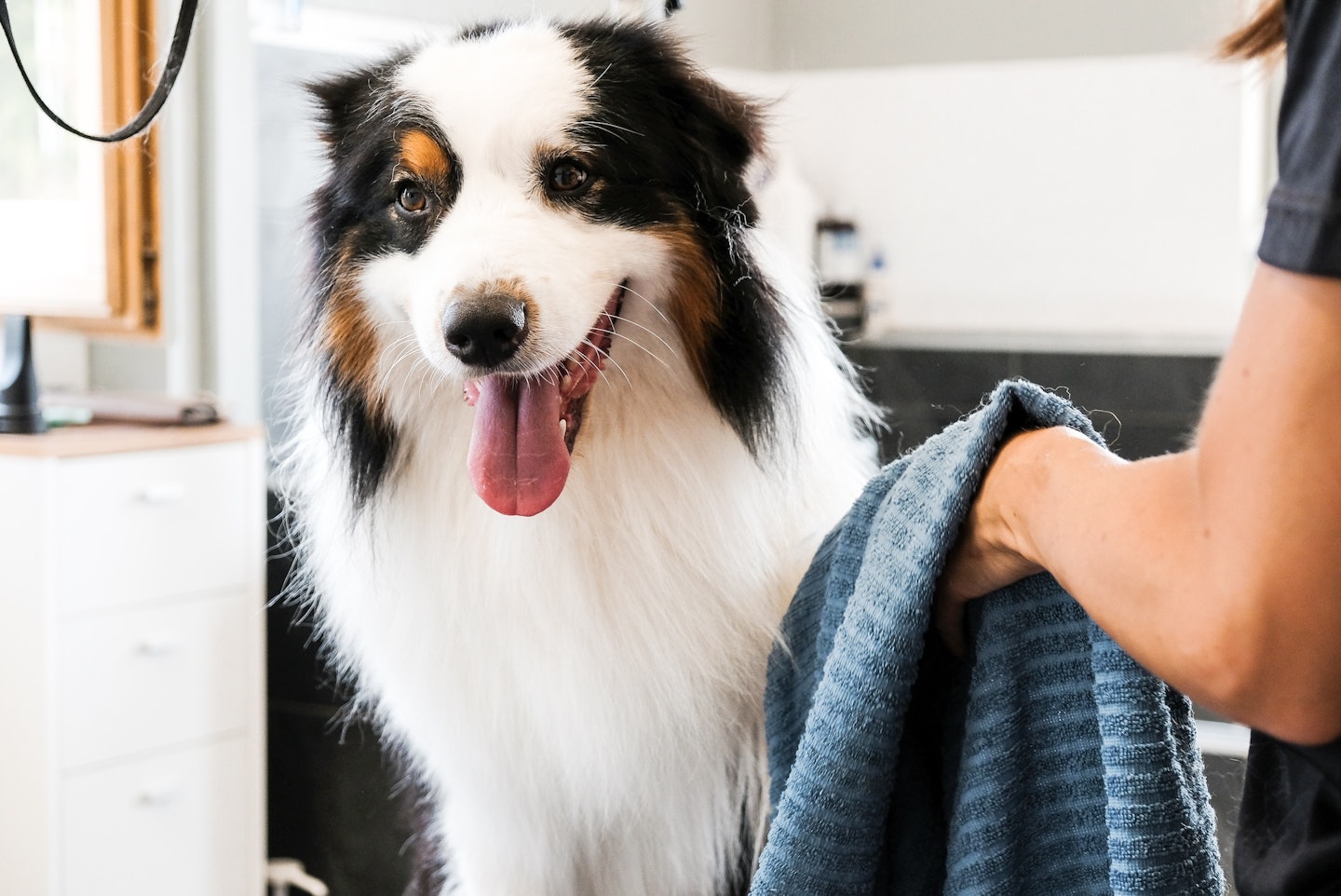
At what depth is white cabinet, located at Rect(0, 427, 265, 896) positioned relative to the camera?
1.91 meters

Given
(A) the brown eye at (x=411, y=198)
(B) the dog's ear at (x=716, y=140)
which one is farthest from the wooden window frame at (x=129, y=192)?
(B) the dog's ear at (x=716, y=140)

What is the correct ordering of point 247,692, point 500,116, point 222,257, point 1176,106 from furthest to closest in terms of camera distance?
point 222,257 < point 247,692 < point 1176,106 < point 500,116

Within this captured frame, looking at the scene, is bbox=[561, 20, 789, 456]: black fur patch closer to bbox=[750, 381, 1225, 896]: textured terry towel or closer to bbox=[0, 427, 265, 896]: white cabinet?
bbox=[750, 381, 1225, 896]: textured terry towel

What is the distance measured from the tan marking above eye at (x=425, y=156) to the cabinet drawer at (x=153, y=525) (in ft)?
3.77

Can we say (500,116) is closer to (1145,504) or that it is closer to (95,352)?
(1145,504)

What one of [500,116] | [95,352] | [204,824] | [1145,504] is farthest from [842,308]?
[95,352]

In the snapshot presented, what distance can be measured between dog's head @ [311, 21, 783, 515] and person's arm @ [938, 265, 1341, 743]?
1.53ft

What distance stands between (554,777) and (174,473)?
1.21 meters

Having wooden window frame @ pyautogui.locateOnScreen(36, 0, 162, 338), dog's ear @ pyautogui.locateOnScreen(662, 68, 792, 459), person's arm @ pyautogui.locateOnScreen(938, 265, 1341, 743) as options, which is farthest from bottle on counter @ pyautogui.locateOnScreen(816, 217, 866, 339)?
wooden window frame @ pyautogui.locateOnScreen(36, 0, 162, 338)

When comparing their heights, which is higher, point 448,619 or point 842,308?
point 842,308

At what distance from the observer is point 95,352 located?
258 centimetres

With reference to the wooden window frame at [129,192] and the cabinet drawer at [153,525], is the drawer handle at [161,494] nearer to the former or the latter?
the cabinet drawer at [153,525]

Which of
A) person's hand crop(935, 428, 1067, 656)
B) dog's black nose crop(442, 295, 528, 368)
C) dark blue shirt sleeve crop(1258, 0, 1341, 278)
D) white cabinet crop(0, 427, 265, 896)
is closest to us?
dark blue shirt sleeve crop(1258, 0, 1341, 278)

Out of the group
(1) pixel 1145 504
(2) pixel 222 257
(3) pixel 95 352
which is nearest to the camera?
(1) pixel 1145 504
